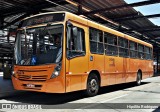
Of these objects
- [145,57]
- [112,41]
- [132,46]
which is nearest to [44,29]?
[112,41]

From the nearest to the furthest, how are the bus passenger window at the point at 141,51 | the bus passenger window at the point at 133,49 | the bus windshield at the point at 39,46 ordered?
the bus windshield at the point at 39,46, the bus passenger window at the point at 133,49, the bus passenger window at the point at 141,51

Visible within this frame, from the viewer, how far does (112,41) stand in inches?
520

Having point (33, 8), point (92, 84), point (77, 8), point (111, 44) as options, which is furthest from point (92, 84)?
point (77, 8)

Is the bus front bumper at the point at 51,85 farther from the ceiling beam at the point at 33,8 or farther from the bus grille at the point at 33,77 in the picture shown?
the ceiling beam at the point at 33,8

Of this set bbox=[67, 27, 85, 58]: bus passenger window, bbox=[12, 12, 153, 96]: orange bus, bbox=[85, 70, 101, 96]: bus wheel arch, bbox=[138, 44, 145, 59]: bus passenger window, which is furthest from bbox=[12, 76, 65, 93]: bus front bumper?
bbox=[138, 44, 145, 59]: bus passenger window

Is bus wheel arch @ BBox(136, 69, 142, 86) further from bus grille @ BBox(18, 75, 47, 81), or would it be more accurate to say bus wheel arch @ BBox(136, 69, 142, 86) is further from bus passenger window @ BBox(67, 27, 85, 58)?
bus grille @ BBox(18, 75, 47, 81)

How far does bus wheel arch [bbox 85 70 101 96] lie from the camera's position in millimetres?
10727

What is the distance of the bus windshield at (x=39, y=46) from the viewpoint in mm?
9109

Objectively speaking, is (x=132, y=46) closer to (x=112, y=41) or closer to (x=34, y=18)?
(x=112, y=41)

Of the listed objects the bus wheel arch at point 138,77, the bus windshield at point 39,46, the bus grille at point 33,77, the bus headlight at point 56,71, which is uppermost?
the bus windshield at point 39,46

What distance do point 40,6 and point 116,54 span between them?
4760 millimetres

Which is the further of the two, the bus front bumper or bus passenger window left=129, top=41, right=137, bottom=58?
Answer: bus passenger window left=129, top=41, right=137, bottom=58

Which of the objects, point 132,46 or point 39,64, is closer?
point 39,64

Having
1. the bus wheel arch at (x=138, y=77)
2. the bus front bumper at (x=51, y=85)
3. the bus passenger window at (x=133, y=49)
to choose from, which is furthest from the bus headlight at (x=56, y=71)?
the bus wheel arch at (x=138, y=77)
